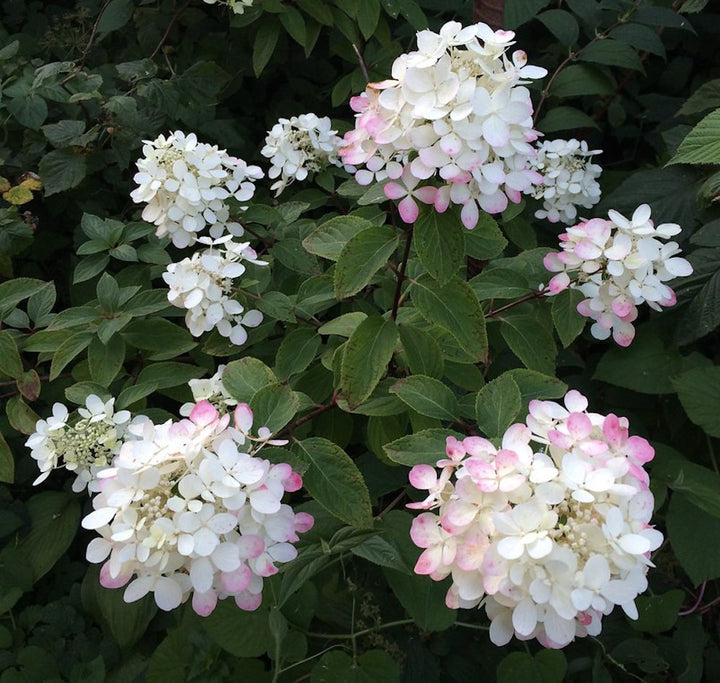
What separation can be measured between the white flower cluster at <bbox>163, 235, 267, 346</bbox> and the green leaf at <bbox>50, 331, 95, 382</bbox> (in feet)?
0.64

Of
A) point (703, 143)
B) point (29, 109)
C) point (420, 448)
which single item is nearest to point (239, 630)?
point (420, 448)

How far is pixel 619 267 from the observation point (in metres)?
1.16

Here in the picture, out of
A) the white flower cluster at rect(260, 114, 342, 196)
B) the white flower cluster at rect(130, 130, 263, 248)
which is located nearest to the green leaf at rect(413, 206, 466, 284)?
the white flower cluster at rect(130, 130, 263, 248)

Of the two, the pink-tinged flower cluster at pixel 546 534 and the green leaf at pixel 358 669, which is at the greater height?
the pink-tinged flower cluster at pixel 546 534

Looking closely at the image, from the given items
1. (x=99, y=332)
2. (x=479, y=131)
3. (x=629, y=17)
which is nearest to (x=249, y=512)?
(x=479, y=131)

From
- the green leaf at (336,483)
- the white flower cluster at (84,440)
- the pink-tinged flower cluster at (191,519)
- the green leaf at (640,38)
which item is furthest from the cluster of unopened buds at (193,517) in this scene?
the green leaf at (640,38)

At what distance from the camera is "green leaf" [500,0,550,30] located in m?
1.86

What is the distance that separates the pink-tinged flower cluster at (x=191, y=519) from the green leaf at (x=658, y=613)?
73 cm

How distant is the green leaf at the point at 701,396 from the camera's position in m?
1.51

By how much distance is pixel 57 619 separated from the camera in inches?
57.4

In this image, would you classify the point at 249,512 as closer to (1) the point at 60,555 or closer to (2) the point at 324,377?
(2) the point at 324,377

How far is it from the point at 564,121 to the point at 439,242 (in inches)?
43.1

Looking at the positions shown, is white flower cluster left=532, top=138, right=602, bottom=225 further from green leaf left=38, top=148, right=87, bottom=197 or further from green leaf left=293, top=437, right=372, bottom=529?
green leaf left=38, top=148, right=87, bottom=197

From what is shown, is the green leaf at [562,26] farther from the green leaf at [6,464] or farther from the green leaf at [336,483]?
the green leaf at [6,464]
